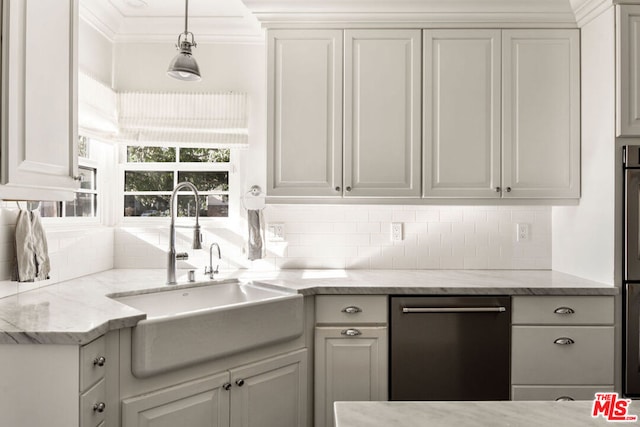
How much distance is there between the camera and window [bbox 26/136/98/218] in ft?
8.40

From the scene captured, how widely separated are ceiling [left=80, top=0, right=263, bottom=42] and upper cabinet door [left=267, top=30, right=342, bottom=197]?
374mm

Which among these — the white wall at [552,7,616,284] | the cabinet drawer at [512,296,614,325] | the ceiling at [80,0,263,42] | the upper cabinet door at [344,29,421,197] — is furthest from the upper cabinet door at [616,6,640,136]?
the ceiling at [80,0,263,42]

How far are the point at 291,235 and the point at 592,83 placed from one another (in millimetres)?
1963

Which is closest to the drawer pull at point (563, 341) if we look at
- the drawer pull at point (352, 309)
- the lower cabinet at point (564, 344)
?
the lower cabinet at point (564, 344)

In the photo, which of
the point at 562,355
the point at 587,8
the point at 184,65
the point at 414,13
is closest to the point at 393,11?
the point at 414,13

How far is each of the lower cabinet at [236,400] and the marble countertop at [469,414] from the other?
1.12m

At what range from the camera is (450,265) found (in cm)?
295

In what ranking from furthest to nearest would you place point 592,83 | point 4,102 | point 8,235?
point 592,83, point 8,235, point 4,102

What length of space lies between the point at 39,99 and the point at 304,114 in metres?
1.35

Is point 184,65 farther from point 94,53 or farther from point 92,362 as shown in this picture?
point 92,362

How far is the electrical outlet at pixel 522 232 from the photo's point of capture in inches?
116

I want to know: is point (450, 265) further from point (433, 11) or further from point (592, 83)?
point (433, 11)

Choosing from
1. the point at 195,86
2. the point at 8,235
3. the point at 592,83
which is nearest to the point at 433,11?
the point at 592,83

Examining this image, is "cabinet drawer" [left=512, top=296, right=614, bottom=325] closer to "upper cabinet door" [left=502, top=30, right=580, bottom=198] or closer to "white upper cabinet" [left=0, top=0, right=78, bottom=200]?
"upper cabinet door" [left=502, top=30, right=580, bottom=198]
